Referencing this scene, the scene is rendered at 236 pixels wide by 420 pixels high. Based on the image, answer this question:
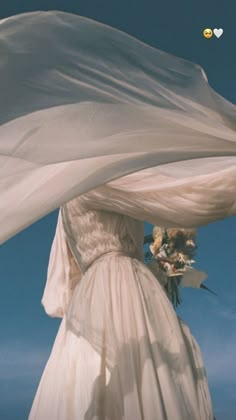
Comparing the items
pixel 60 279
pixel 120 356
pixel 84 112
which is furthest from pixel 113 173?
pixel 60 279

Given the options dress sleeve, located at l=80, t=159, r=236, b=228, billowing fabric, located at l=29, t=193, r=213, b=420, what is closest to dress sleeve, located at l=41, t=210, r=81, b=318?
billowing fabric, located at l=29, t=193, r=213, b=420

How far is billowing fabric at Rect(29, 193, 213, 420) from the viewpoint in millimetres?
1840

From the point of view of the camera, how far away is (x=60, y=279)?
2.54m

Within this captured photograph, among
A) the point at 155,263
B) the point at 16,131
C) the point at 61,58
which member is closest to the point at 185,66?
the point at 61,58

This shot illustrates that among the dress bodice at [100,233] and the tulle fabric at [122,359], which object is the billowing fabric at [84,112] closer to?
the tulle fabric at [122,359]

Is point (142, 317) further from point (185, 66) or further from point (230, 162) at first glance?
point (185, 66)

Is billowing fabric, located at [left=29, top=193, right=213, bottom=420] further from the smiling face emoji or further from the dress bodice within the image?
the smiling face emoji

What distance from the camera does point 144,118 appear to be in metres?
1.46

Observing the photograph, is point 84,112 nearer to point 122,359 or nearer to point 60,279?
point 122,359

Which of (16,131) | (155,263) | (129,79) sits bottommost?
(155,263)

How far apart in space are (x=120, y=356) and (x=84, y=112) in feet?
2.71

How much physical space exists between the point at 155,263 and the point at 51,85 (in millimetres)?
1358

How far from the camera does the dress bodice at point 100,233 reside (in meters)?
2.24

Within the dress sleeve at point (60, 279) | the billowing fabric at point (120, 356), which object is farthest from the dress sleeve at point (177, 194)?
the dress sleeve at point (60, 279)
